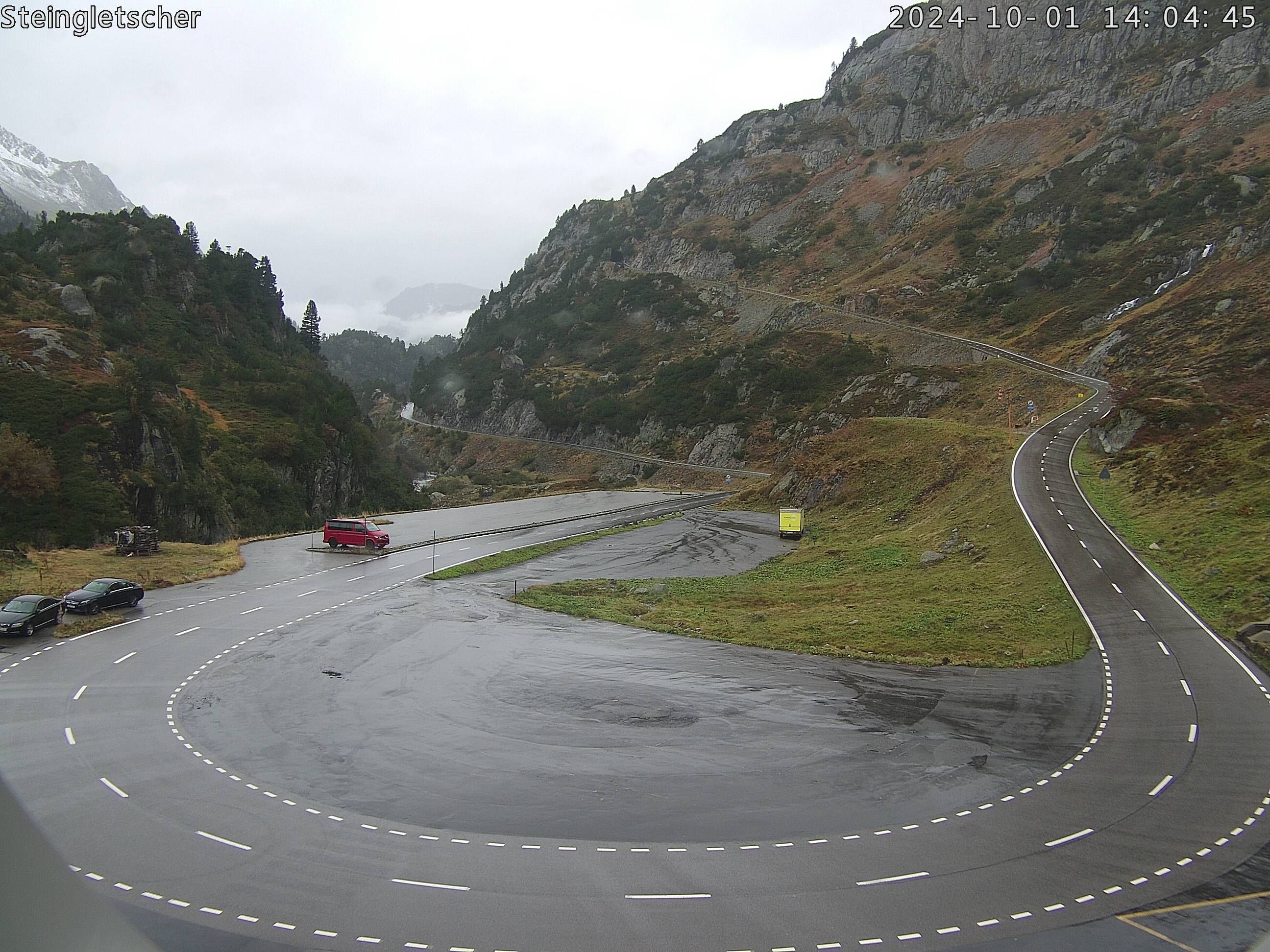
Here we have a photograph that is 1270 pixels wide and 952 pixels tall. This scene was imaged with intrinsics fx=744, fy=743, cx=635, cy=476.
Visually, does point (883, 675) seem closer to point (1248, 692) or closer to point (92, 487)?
point (1248, 692)

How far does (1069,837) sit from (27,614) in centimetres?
3023

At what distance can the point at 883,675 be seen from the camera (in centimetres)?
2253

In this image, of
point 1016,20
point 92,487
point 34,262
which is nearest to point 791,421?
point 92,487

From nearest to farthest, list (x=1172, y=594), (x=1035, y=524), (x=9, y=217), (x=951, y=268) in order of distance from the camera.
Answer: (x=1172, y=594)
(x=1035, y=524)
(x=951, y=268)
(x=9, y=217)

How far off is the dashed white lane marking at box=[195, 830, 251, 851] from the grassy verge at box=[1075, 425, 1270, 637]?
2740 centimetres

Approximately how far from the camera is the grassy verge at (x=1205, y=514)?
2575cm

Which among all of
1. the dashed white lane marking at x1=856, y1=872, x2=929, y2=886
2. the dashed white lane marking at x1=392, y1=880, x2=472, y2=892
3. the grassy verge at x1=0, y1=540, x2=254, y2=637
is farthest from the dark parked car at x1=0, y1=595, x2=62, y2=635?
the dashed white lane marking at x1=856, y1=872, x2=929, y2=886

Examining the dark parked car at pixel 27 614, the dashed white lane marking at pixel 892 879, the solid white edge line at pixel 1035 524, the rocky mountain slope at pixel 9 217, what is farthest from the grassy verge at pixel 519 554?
the rocky mountain slope at pixel 9 217

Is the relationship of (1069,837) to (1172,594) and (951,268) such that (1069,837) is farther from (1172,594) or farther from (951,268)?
(951,268)

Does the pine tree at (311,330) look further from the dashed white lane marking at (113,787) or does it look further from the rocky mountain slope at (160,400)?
the dashed white lane marking at (113,787)

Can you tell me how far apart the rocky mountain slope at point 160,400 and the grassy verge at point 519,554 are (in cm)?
2502

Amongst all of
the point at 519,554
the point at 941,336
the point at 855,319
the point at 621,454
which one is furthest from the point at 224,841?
the point at 855,319

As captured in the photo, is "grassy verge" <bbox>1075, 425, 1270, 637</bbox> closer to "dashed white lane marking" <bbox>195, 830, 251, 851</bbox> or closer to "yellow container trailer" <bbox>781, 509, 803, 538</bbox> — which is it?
"yellow container trailer" <bbox>781, 509, 803, 538</bbox>

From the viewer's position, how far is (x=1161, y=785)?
15141mm
